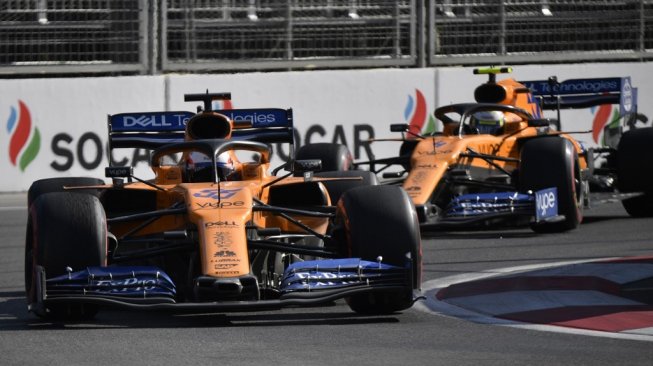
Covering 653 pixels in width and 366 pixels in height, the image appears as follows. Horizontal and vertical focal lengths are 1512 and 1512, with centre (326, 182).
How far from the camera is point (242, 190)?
32.4 ft

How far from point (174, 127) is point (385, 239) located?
360 centimetres

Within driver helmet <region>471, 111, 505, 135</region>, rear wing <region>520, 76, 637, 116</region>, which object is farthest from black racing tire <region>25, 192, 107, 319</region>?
rear wing <region>520, 76, 637, 116</region>

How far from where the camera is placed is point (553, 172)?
14336 mm

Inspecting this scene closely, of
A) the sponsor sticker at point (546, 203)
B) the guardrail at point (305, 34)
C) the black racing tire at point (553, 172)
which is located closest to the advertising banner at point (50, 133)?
the guardrail at point (305, 34)

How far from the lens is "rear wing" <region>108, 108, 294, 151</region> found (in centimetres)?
1198

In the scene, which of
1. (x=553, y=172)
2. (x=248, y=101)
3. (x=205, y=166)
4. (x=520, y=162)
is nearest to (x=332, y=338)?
(x=205, y=166)

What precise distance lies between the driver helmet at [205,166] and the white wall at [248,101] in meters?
7.51

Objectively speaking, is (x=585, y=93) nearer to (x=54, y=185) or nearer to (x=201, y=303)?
(x=54, y=185)

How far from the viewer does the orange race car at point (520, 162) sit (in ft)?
47.0

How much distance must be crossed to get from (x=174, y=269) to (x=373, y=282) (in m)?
1.65

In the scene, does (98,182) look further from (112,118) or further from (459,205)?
(459,205)

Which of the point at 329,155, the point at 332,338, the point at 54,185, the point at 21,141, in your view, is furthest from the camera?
the point at 21,141

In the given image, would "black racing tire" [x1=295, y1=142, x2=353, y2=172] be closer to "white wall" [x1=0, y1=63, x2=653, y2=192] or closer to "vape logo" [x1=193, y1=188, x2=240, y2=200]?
"white wall" [x1=0, y1=63, x2=653, y2=192]

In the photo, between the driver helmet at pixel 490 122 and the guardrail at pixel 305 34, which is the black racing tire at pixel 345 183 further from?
the guardrail at pixel 305 34
